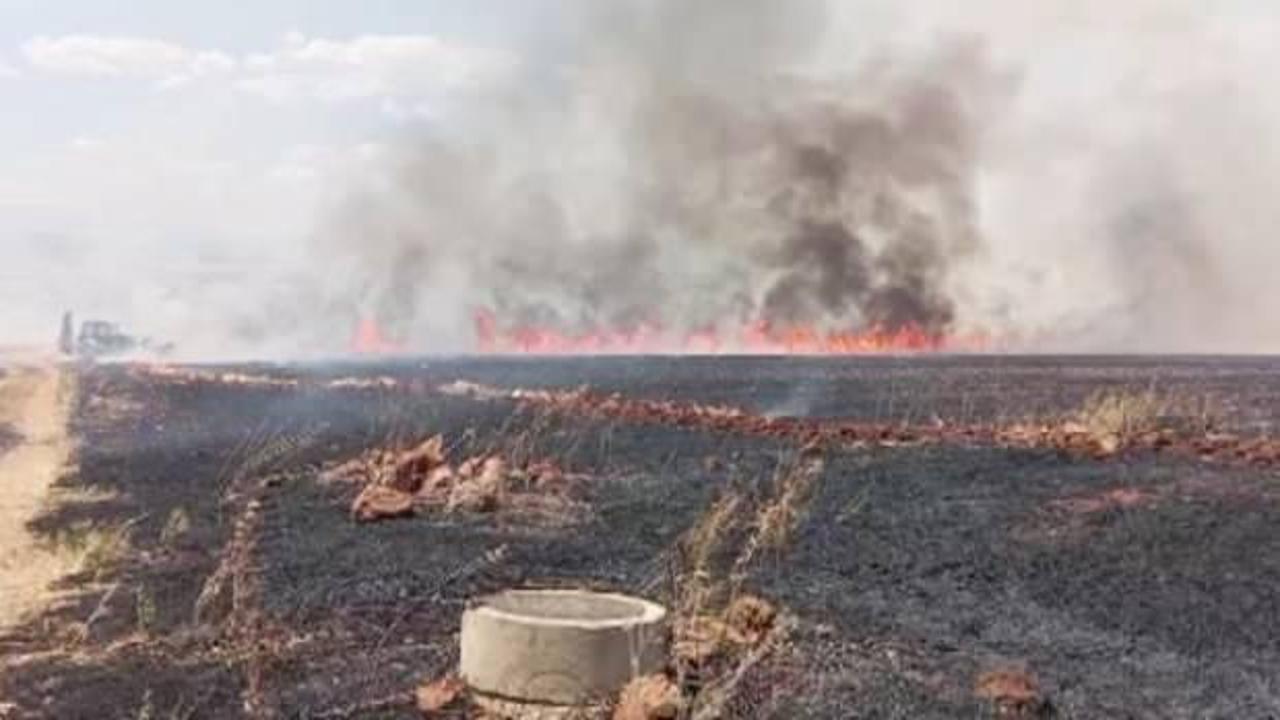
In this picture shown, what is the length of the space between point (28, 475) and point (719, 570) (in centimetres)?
1759

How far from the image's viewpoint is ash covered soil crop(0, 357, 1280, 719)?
1195 cm

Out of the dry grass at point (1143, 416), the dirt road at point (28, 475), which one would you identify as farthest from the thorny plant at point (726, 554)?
the dirt road at point (28, 475)

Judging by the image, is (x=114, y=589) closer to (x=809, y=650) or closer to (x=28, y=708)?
(x=28, y=708)

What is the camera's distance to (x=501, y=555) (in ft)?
57.3

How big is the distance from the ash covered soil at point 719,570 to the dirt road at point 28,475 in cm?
50

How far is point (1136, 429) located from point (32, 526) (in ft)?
57.6

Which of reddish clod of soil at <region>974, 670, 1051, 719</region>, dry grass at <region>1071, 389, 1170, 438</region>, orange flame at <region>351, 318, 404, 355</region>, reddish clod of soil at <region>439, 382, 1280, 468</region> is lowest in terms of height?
reddish clod of soil at <region>974, 670, 1051, 719</region>

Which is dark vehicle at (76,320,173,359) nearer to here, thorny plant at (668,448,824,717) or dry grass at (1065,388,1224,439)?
dry grass at (1065,388,1224,439)

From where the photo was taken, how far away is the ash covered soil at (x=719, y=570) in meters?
11.9

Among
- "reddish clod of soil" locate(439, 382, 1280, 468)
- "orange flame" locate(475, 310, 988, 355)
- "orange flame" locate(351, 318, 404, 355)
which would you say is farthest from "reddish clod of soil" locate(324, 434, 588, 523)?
"orange flame" locate(351, 318, 404, 355)

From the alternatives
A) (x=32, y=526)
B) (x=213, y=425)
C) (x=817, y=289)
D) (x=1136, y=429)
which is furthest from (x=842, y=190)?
(x=32, y=526)

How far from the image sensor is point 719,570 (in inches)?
633

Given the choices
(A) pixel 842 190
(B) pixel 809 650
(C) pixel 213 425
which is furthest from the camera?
(A) pixel 842 190

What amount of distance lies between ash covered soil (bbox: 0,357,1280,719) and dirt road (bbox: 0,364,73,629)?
501 mm
